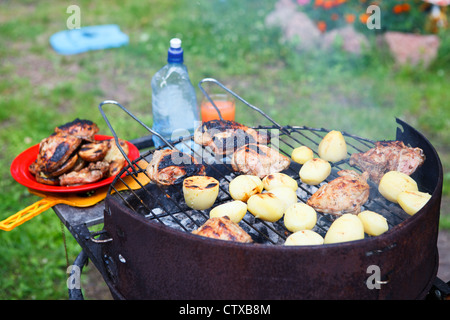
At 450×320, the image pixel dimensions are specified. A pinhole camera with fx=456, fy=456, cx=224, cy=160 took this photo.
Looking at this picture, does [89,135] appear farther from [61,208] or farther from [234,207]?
[234,207]

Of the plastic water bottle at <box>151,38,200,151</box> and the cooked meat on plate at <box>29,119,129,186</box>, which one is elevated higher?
the plastic water bottle at <box>151,38,200,151</box>

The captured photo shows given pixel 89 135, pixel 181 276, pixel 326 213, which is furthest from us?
pixel 89 135

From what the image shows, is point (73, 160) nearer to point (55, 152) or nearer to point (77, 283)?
point (55, 152)

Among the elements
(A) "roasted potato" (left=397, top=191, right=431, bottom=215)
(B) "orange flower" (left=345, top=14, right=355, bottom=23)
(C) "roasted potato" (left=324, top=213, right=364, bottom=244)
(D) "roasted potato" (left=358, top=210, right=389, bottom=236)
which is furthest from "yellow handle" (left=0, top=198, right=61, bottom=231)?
(B) "orange flower" (left=345, top=14, right=355, bottom=23)

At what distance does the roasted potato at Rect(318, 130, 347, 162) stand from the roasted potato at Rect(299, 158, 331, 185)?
123 millimetres

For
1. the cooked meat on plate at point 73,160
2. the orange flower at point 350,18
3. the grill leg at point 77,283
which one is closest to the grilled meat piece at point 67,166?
the cooked meat on plate at point 73,160

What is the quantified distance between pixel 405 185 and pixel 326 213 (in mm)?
417

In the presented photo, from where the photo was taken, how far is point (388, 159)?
96.2 inches

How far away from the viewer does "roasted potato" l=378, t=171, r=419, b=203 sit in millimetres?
2266

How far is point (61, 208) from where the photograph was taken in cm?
271

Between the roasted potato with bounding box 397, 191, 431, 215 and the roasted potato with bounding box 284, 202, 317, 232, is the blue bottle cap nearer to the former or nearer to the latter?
the roasted potato with bounding box 284, 202, 317, 232

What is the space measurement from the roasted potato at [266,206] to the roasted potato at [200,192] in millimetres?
190

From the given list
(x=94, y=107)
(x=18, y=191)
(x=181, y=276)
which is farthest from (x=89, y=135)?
(x=94, y=107)

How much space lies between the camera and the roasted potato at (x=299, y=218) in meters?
2.12
